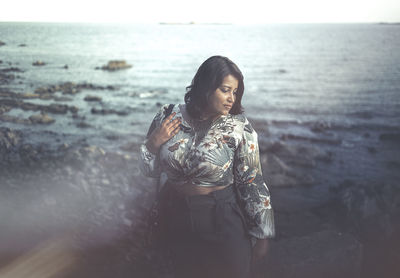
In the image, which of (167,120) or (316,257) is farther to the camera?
(316,257)

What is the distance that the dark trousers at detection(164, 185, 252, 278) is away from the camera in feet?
8.53

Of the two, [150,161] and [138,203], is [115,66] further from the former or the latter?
[150,161]

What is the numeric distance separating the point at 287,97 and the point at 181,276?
27.2 m

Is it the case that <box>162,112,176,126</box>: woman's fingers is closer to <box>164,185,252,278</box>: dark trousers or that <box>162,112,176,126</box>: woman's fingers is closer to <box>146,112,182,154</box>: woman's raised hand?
<box>146,112,182,154</box>: woman's raised hand

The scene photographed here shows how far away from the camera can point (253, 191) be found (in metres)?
2.67

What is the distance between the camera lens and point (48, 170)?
9.01 metres

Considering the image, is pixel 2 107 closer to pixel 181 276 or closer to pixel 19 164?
pixel 19 164

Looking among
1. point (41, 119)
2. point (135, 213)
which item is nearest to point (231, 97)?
point (135, 213)

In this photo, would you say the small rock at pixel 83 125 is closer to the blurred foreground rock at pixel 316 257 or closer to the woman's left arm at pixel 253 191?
the blurred foreground rock at pixel 316 257

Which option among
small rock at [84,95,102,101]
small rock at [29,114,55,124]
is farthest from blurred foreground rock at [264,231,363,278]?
small rock at [84,95,102,101]

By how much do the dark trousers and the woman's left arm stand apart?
9 cm

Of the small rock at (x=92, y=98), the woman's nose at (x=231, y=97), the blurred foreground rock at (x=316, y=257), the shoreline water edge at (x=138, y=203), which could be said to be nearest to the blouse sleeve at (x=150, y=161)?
the woman's nose at (x=231, y=97)

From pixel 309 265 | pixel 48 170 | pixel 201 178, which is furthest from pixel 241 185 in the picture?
pixel 48 170

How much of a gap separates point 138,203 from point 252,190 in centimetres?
528
